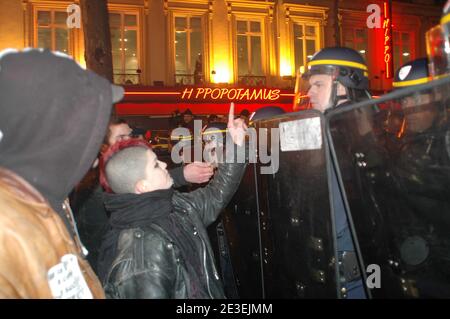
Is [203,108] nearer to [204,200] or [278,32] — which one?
[278,32]

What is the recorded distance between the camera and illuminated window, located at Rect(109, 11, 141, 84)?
614 inches

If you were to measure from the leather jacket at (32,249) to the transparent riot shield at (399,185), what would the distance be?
1.11m

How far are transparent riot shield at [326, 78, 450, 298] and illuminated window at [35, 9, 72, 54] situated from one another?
1536 centimetres

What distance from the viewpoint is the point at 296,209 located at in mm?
1938

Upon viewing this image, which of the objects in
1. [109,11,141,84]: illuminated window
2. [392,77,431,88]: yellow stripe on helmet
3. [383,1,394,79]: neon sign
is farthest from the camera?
[383,1,394,79]: neon sign

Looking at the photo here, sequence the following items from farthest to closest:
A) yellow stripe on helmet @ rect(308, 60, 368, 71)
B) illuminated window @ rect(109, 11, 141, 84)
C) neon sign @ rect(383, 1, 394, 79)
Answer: neon sign @ rect(383, 1, 394, 79), illuminated window @ rect(109, 11, 141, 84), yellow stripe on helmet @ rect(308, 60, 368, 71)

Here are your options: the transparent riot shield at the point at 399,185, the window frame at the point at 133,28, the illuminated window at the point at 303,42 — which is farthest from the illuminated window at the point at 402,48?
the transparent riot shield at the point at 399,185

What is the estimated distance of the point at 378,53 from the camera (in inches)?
730

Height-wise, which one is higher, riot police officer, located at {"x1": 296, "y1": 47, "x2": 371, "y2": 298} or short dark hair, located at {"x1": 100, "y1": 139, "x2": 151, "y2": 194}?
riot police officer, located at {"x1": 296, "y1": 47, "x2": 371, "y2": 298}

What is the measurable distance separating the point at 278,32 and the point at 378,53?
17.2 ft

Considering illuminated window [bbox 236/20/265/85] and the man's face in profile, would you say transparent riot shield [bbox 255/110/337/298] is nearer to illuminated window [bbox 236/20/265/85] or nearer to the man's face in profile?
the man's face in profile

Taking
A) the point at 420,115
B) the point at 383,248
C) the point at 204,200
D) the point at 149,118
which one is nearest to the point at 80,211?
the point at 204,200

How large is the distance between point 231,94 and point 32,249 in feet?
50.3

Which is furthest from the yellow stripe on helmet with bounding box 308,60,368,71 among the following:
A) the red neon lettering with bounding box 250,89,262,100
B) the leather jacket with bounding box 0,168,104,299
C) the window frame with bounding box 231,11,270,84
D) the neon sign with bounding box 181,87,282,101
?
the window frame with bounding box 231,11,270,84
